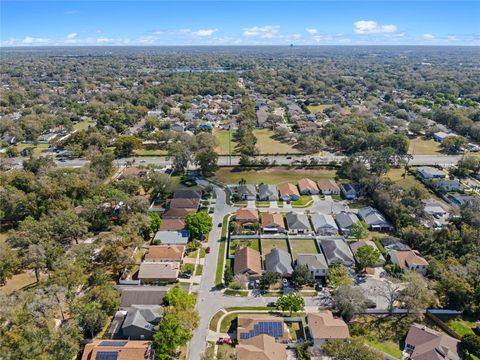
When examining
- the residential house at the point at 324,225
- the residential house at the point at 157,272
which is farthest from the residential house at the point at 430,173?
the residential house at the point at 157,272

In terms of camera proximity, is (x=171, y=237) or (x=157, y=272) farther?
(x=171, y=237)

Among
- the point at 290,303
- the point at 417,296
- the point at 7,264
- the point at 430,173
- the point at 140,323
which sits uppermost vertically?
the point at 7,264

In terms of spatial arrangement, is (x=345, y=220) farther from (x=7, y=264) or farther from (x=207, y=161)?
(x=7, y=264)

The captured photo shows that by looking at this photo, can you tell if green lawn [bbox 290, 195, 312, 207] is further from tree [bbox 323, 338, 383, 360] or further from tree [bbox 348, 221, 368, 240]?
tree [bbox 323, 338, 383, 360]

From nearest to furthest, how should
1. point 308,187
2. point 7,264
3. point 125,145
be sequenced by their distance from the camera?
point 7,264 → point 308,187 → point 125,145

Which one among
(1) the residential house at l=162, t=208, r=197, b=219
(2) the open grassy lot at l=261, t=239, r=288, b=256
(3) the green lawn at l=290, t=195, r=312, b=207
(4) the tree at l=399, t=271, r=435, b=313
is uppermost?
(4) the tree at l=399, t=271, r=435, b=313

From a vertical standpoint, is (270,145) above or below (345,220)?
above

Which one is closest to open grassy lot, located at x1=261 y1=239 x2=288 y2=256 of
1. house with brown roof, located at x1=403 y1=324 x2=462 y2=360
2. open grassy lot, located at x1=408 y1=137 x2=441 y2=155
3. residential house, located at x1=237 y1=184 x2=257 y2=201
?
residential house, located at x1=237 y1=184 x2=257 y2=201

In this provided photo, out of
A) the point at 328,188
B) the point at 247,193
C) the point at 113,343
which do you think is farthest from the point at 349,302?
the point at 328,188
